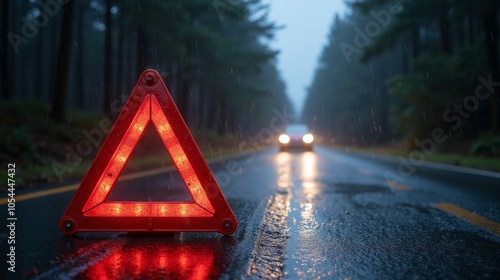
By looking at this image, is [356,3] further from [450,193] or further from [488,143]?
[450,193]

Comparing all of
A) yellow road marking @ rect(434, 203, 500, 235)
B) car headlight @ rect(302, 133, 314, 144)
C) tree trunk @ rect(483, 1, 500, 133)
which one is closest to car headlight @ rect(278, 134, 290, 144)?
car headlight @ rect(302, 133, 314, 144)

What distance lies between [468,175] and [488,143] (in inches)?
298

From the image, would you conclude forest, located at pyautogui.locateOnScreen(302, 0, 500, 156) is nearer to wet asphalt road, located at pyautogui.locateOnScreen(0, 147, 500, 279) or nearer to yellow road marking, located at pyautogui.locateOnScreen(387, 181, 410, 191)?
yellow road marking, located at pyautogui.locateOnScreen(387, 181, 410, 191)

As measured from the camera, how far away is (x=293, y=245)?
390 centimetres

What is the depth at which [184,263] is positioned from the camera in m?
3.25

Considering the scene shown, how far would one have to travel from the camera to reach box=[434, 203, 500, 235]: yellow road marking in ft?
15.3

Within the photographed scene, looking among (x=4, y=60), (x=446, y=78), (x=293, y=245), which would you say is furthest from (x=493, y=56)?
(x=4, y=60)

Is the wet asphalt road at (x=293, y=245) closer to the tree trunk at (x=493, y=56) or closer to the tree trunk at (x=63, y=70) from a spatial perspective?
the tree trunk at (x=63, y=70)

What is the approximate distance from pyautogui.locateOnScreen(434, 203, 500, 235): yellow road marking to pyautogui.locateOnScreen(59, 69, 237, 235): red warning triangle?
2.78 metres

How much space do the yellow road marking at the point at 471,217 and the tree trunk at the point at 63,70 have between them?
46.8ft

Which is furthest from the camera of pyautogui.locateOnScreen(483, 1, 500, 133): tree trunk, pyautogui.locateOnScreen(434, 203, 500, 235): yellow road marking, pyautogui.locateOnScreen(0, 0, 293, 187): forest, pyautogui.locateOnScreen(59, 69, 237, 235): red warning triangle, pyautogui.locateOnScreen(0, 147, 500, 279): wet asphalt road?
pyautogui.locateOnScreen(483, 1, 500, 133): tree trunk

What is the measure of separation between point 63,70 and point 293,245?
1479 centimetres

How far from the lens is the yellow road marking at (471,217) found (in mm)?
4667

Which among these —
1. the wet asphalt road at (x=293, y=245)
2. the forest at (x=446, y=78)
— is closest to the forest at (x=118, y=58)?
the wet asphalt road at (x=293, y=245)
